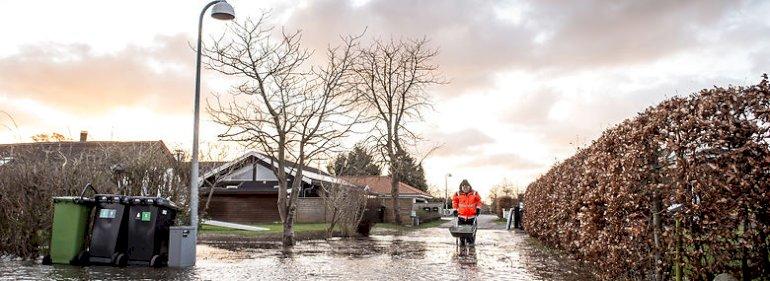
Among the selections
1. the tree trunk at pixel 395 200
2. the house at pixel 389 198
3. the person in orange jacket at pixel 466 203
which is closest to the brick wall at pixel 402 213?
the house at pixel 389 198

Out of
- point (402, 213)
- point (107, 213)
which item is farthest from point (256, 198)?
point (107, 213)

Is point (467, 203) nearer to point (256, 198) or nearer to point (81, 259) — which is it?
point (81, 259)

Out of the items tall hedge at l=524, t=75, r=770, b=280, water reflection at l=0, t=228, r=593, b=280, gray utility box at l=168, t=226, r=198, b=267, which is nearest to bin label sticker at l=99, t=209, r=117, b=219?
water reflection at l=0, t=228, r=593, b=280

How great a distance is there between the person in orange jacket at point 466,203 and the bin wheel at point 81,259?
30.0ft

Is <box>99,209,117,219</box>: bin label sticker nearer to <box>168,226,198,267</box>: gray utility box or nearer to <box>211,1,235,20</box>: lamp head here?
<box>168,226,198,267</box>: gray utility box

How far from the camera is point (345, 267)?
1203 cm

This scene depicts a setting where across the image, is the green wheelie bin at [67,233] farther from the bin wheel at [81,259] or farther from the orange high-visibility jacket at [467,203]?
the orange high-visibility jacket at [467,203]

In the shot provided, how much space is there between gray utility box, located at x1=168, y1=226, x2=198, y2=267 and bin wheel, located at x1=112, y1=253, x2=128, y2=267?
2.60 ft

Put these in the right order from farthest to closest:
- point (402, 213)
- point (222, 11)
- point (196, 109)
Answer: point (402, 213)
point (196, 109)
point (222, 11)

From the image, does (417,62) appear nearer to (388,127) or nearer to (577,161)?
(388,127)

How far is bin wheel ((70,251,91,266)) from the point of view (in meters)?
11.7

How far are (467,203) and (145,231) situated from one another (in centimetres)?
844

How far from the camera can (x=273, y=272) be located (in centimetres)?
1109

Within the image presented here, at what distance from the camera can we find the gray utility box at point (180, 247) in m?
11.8
